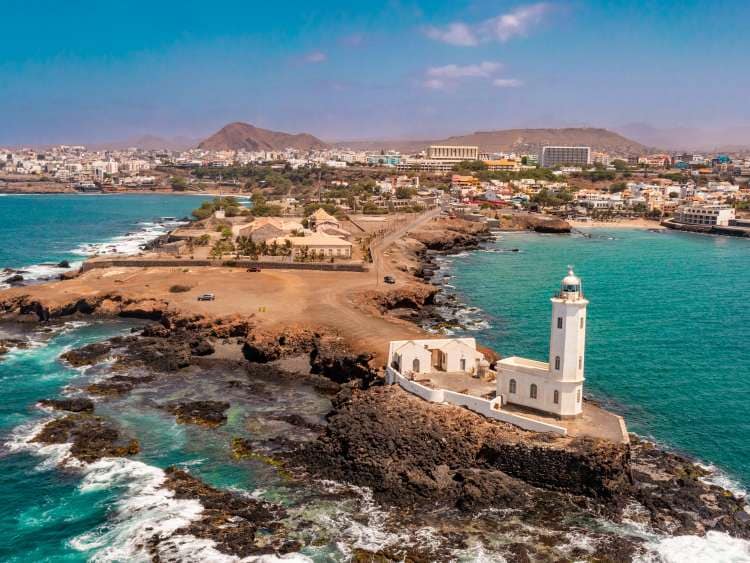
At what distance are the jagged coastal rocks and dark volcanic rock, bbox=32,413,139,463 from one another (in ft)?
0.24

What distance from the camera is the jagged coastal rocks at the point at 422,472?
2525 centimetres

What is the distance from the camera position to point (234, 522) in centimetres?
2594

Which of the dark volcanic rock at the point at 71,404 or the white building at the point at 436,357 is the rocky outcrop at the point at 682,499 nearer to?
the white building at the point at 436,357

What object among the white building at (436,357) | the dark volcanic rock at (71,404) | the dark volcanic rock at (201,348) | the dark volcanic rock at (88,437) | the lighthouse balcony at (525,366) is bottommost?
the dark volcanic rock at (88,437)

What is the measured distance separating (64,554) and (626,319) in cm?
4453

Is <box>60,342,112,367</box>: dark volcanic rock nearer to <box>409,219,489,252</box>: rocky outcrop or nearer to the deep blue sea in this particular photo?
the deep blue sea

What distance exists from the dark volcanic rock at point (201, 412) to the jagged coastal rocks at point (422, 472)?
95mm

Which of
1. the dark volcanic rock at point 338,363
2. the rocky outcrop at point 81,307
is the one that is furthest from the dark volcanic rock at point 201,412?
the rocky outcrop at point 81,307

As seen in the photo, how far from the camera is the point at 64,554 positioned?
2431 cm

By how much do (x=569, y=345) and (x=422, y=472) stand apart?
25.6 feet

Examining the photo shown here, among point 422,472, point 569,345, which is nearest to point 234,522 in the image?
point 422,472

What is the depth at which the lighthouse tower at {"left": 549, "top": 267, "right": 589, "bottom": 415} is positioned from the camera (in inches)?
1156

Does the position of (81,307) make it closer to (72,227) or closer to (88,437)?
(88,437)

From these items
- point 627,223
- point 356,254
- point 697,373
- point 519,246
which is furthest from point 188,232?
point 627,223
